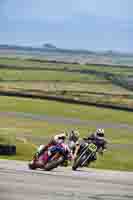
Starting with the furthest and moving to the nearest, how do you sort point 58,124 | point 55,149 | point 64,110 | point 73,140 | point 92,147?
point 64,110
point 58,124
point 92,147
point 73,140
point 55,149

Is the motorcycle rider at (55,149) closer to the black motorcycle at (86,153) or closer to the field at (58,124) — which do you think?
the black motorcycle at (86,153)

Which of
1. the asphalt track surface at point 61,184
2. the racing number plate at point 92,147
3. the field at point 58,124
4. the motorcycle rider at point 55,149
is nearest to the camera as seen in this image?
the asphalt track surface at point 61,184

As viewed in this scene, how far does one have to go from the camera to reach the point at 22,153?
31.7 meters

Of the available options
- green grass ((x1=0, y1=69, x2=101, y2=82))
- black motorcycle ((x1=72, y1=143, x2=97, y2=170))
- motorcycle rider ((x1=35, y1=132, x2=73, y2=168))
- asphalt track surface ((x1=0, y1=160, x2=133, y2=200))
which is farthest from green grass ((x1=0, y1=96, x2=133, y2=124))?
green grass ((x1=0, y1=69, x2=101, y2=82))

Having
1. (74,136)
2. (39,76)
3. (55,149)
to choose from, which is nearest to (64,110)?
(74,136)

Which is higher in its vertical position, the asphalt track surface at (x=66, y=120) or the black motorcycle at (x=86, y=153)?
the black motorcycle at (x=86, y=153)

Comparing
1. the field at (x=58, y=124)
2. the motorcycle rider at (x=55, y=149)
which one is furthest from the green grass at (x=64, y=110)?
the motorcycle rider at (x=55, y=149)

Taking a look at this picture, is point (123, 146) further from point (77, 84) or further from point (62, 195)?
point (77, 84)

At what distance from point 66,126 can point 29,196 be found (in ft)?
110

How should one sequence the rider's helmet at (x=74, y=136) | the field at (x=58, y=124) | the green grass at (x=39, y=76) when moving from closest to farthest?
1. the rider's helmet at (x=74, y=136)
2. the field at (x=58, y=124)
3. the green grass at (x=39, y=76)

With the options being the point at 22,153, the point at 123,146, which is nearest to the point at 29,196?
the point at 22,153

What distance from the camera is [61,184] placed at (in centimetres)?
2022

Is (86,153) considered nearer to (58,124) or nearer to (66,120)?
(58,124)

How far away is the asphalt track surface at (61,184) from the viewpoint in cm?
1792
